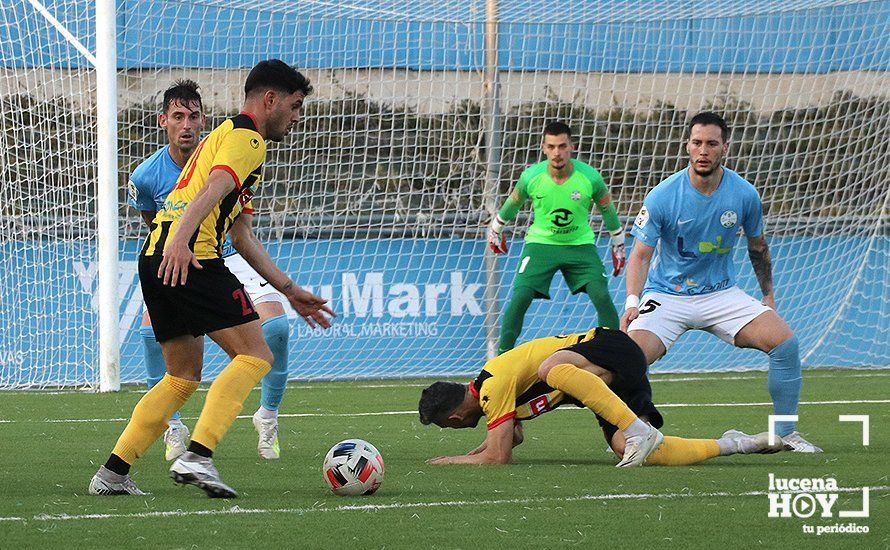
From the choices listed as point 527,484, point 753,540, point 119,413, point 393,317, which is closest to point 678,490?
point 527,484

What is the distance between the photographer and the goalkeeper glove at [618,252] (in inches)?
473

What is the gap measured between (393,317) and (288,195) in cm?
164

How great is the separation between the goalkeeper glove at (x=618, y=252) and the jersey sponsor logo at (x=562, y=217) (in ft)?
1.85

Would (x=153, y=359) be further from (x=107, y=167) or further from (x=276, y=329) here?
(x=107, y=167)

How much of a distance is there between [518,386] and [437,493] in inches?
47.9

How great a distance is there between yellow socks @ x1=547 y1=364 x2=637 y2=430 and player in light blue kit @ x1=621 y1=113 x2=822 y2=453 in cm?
102

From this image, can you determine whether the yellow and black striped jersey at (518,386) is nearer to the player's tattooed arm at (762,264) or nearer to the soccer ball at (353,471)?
the soccer ball at (353,471)

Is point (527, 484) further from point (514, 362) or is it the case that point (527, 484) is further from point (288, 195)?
point (288, 195)

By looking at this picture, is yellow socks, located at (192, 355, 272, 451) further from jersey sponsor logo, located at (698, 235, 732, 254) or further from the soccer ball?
jersey sponsor logo, located at (698, 235, 732, 254)

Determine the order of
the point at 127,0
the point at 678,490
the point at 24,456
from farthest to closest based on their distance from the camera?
the point at 127,0
the point at 24,456
the point at 678,490

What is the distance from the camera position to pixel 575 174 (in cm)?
1193

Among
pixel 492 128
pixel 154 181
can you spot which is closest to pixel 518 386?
pixel 154 181

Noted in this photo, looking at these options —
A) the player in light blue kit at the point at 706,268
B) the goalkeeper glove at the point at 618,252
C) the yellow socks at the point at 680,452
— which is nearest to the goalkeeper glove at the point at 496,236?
the goalkeeper glove at the point at 618,252

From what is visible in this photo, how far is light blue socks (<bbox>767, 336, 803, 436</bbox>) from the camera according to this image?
791cm
